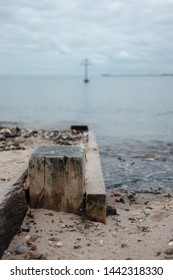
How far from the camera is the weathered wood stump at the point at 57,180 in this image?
5.23m

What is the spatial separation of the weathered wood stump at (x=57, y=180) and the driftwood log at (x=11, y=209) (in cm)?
20

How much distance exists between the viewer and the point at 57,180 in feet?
17.3

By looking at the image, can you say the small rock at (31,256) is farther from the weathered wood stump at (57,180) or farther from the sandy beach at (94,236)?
the weathered wood stump at (57,180)

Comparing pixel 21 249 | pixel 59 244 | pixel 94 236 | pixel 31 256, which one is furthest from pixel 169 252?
pixel 21 249

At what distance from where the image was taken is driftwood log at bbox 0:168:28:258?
168 inches

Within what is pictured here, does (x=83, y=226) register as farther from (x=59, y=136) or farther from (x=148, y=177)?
(x=59, y=136)

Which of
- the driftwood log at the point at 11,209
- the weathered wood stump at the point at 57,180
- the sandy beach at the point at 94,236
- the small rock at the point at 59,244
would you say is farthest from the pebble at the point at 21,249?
the weathered wood stump at the point at 57,180

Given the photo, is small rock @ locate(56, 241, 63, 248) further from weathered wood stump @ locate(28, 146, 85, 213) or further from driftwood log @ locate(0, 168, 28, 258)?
weathered wood stump @ locate(28, 146, 85, 213)

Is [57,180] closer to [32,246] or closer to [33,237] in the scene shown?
[33,237]

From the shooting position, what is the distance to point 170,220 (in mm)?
6008

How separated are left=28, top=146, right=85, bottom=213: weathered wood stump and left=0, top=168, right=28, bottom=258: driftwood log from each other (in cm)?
20

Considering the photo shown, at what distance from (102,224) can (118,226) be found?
26cm

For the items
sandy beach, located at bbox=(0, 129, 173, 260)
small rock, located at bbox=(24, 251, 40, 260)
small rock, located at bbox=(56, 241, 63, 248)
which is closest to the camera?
small rock, located at bbox=(24, 251, 40, 260)

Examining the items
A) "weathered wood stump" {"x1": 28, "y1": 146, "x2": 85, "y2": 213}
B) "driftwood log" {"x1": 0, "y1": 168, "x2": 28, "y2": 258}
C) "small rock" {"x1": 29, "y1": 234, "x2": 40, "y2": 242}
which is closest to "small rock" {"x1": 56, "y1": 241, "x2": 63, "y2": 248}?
"small rock" {"x1": 29, "y1": 234, "x2": 40, "y2": 242}
